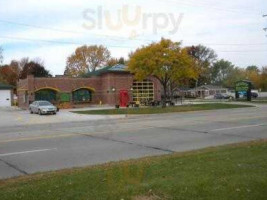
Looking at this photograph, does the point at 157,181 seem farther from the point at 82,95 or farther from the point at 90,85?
the point at 90,85

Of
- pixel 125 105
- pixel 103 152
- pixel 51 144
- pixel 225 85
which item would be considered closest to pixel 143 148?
pixel 103 152

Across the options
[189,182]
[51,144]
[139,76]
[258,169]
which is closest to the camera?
[189,182]

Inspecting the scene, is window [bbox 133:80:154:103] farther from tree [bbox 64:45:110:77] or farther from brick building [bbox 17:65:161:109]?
tree [bbox 64:45:110:77]

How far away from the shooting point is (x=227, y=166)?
28.9 ft

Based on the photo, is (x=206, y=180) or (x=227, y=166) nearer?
(x=206, y=180)

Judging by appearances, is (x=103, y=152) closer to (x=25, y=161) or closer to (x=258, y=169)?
(x=25, y=161)

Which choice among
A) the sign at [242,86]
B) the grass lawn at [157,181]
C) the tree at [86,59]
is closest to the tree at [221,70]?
the tree at [86,59]

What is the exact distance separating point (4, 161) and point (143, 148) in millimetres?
4303

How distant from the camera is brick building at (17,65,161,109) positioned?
55094mm

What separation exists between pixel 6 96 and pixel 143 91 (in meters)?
26.8

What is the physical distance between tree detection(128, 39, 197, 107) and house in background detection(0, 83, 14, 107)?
35.1m

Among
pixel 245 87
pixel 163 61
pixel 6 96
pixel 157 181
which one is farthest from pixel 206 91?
pixel 157 181

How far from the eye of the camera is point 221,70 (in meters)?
145

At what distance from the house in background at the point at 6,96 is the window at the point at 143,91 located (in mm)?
25404
